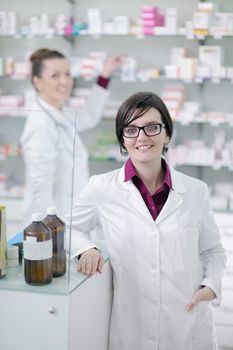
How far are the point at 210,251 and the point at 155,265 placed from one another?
0.94 ft

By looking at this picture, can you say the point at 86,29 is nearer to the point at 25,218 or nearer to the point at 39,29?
the point at 39,29

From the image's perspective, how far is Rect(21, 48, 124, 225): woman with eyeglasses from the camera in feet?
6.89

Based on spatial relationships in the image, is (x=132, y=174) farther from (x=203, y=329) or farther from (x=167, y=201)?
(x=203, y=329)

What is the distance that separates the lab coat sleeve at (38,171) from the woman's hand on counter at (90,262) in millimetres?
252

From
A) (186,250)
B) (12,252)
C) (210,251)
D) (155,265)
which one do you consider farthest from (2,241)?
(210,251)

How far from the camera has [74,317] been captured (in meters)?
1.61

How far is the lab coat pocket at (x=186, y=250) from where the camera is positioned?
1924mm

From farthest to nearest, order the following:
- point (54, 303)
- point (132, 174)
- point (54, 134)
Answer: point (54, 134) < point (132, 174) < point (54, 303)

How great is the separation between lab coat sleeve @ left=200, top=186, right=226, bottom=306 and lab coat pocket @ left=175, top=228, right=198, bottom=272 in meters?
0.08

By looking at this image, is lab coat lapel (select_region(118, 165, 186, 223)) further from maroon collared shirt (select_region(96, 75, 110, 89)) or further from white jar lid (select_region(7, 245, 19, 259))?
maroon collared shirt (select_region(96, 75, 110, 89))

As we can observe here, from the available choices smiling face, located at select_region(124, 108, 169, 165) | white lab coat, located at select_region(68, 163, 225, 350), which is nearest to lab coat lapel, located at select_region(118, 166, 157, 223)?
white lab coat, located at select_region(68, 163, 225, 350)

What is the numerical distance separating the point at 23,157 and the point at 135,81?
9.15 ft

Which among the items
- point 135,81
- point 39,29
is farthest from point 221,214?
point 39,29

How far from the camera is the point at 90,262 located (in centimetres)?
177
